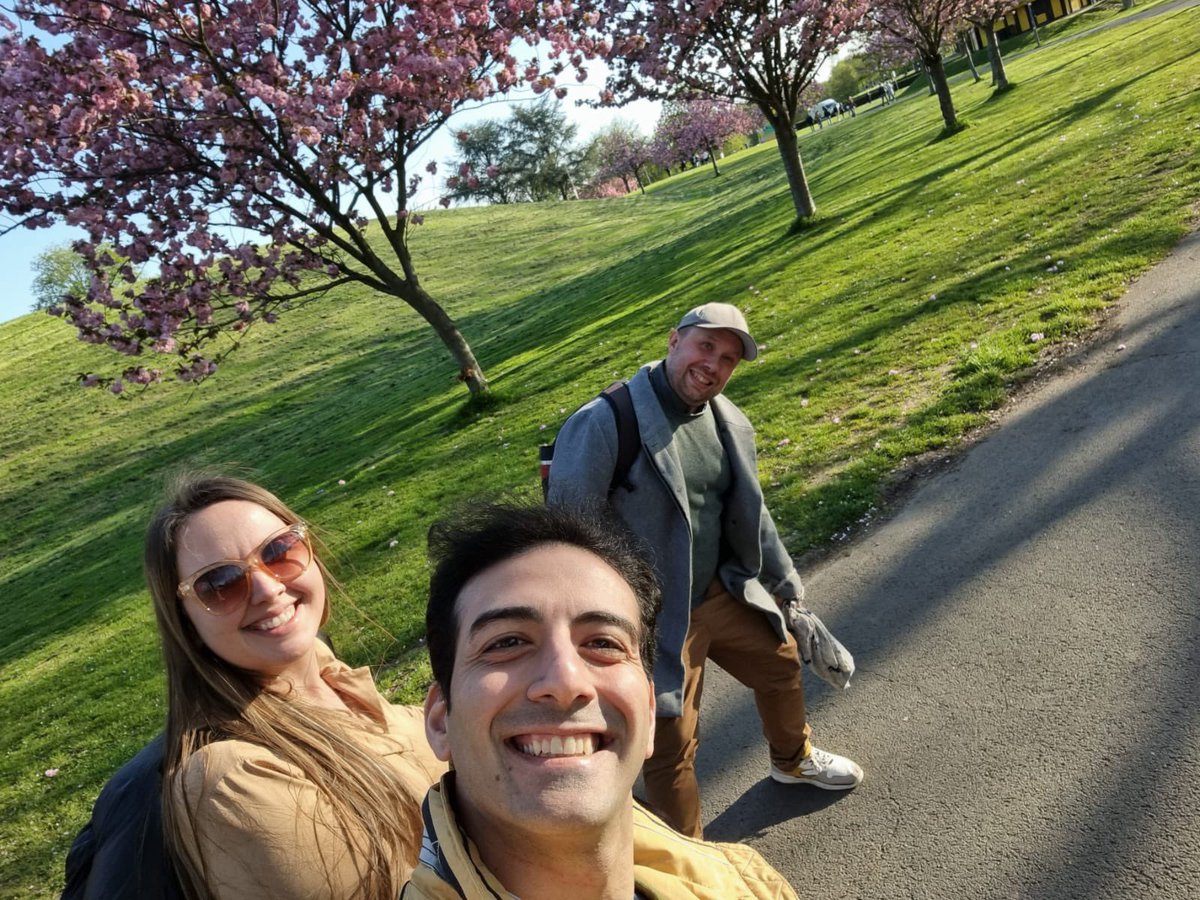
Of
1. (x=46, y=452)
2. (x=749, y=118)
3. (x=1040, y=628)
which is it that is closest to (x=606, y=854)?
(x=1040, y=628)

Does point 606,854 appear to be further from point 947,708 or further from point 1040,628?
point 1040,628

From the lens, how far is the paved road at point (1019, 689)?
2.96 meters

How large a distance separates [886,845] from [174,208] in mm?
12409

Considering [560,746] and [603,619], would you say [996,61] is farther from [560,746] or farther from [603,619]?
[560,746]

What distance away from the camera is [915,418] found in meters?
6.91

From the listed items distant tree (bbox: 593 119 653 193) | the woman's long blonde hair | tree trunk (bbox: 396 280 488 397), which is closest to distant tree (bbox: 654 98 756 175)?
distant tree (bbox: 593 119 653 193)

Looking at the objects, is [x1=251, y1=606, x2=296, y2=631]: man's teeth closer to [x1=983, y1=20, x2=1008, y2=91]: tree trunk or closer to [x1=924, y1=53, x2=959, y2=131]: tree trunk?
[x1=924, y1=53, x2=959, y2=131]: tree trunk

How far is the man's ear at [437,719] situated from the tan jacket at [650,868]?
98 mm

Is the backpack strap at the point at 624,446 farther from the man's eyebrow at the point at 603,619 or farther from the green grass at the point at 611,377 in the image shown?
the man's eyebrow at the point at 603,619

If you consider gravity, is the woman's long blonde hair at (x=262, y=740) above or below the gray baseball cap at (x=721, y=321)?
below

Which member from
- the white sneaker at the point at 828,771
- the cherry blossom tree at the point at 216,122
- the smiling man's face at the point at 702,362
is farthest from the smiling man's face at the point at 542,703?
the cherry blossom tree at the point at 216,122

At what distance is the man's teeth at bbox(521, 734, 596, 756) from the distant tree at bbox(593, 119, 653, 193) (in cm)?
7755

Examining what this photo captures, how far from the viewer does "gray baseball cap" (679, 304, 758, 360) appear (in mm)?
3195

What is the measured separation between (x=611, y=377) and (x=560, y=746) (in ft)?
36.9
